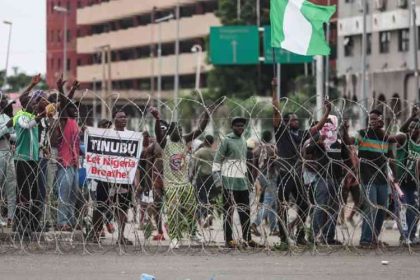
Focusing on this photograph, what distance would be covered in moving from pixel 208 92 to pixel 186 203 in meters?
61.9

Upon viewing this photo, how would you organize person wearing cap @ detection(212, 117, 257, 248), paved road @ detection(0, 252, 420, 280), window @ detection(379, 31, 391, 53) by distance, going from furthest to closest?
window @ detection(379, 31, 391, 53), person wearing cap @ detection(212, 117, 257, 248), paved road @ detection(0, 252, 420, 280)

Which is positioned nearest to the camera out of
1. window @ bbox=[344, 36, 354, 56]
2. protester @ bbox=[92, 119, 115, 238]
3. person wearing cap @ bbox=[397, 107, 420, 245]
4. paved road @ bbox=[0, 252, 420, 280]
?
paved road @ bbox=[0, 252, 420, 280]

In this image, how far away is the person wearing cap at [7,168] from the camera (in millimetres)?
16516

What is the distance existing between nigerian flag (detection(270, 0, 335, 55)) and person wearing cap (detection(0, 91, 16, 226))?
12.2 ft

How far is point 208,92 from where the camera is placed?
78.5 m

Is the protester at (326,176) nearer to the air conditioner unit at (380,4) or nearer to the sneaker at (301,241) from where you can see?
the sneaker at (301,241)

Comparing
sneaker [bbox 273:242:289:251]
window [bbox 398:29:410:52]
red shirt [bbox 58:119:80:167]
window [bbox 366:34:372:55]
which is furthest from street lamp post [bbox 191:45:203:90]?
sneaker [bbox 273:242:289:251]

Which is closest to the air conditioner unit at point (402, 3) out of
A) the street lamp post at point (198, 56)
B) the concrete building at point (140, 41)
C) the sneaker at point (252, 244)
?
the street lamp post at point (198, 56)

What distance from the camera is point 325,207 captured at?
1678 centimetres

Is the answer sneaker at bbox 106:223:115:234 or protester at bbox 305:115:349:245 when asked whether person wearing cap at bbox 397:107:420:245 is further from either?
sneaker at bbox 106:223:115:234

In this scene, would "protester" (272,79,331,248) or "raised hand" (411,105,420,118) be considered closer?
"protester" (272,79,331,248)

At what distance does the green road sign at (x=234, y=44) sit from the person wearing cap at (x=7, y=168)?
161ft

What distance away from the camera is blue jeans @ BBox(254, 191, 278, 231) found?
16.7 metres

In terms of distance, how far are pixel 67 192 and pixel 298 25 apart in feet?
12.9
